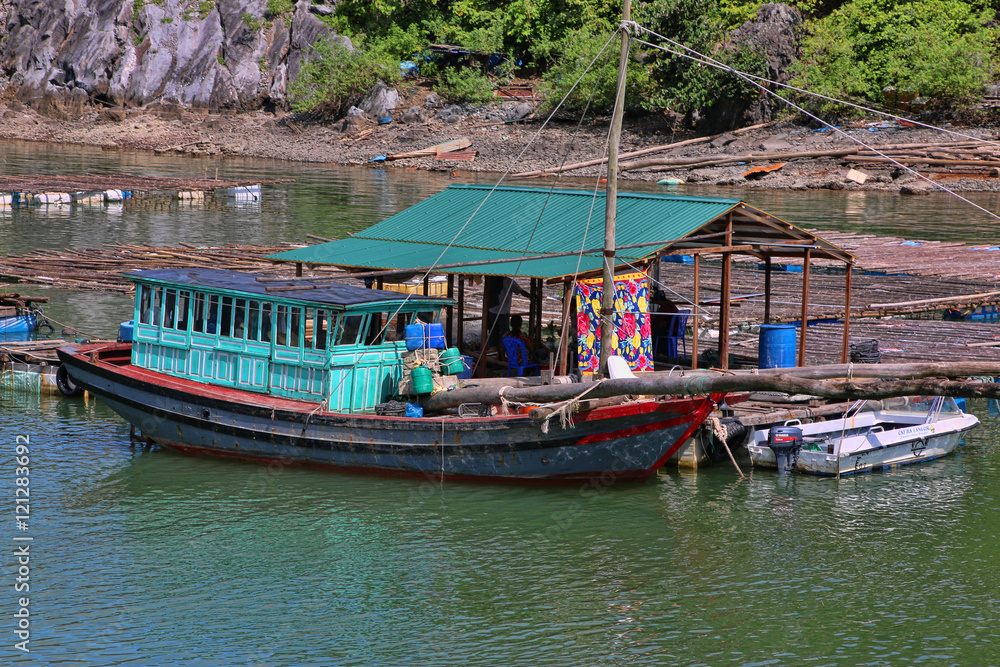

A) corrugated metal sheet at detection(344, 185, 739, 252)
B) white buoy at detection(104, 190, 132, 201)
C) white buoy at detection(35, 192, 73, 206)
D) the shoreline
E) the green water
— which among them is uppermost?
the shoreline

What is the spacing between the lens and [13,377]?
1005 inches

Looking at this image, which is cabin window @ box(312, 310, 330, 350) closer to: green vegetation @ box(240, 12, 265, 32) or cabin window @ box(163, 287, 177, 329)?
cabin window @ box(163, 287, 177, 329)

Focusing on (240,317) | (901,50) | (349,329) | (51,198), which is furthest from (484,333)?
(901,50)

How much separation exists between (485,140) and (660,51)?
668 inches

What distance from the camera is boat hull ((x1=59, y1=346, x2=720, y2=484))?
1847 centimetres

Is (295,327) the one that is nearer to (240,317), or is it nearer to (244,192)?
(240,317)

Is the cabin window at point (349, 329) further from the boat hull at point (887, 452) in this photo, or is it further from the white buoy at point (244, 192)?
the white buoy at point (244, 192)

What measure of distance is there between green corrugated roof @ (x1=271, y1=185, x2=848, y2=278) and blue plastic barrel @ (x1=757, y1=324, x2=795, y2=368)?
104 inches

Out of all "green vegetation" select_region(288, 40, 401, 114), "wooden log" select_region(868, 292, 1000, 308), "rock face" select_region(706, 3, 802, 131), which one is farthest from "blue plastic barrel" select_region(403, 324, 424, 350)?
"green vegetation" select_region(288, 40, 401, 114)

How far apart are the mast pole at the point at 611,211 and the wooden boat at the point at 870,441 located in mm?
3963

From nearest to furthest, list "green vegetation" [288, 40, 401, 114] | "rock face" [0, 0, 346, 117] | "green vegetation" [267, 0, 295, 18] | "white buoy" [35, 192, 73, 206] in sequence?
"white buoy" [35, 192, 73, 206] < "green vegetation" [288, 40, 401, 114] < "rock face" [0, 0, 346, 117] < "green vegetation" [267, 0, 295, 18]

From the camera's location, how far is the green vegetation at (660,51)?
73.1m

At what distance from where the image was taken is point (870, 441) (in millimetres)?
20438

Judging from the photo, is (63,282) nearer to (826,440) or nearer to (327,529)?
(327,529)
